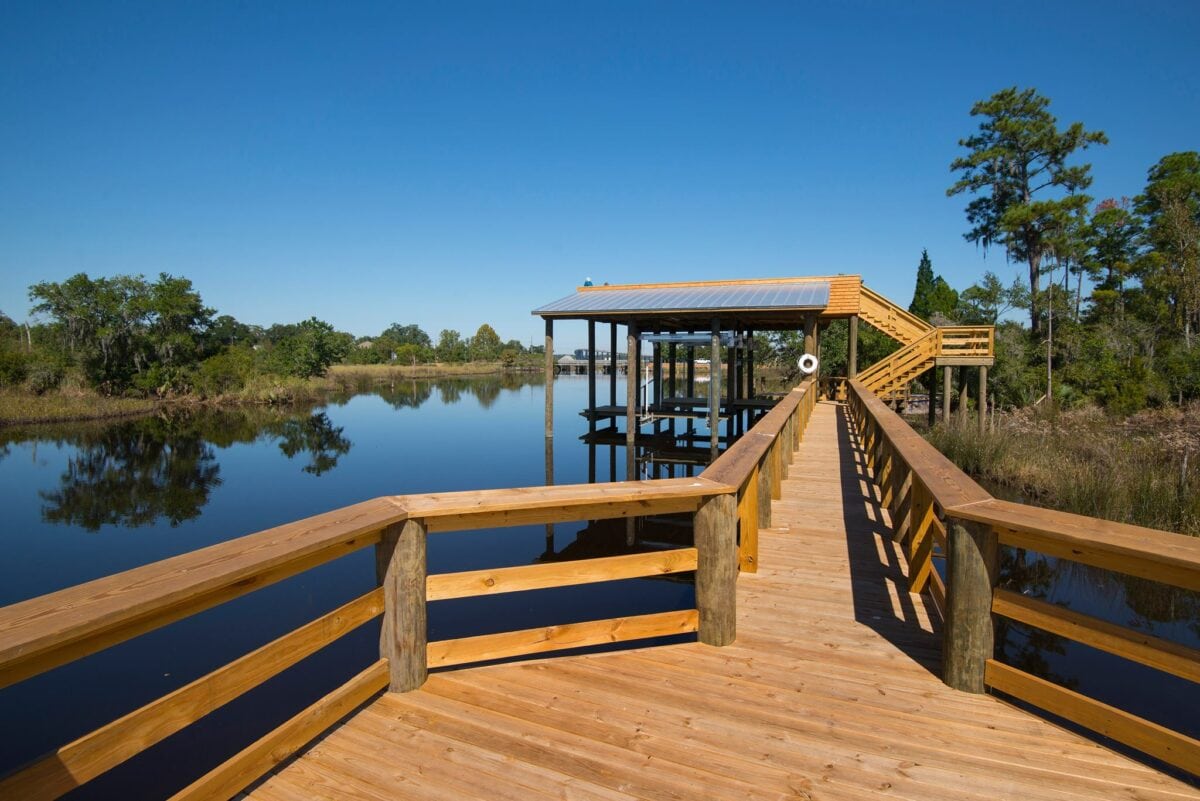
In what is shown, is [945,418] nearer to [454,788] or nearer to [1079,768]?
[1079,768]

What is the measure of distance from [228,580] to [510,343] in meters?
129

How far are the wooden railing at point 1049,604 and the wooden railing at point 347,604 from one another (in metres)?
1.02

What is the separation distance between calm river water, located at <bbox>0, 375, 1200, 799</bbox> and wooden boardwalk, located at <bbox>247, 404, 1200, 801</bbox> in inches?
157

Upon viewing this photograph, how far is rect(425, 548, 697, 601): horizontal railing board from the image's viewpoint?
2850 mm

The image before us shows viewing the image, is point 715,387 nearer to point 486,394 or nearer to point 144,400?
point 144,400

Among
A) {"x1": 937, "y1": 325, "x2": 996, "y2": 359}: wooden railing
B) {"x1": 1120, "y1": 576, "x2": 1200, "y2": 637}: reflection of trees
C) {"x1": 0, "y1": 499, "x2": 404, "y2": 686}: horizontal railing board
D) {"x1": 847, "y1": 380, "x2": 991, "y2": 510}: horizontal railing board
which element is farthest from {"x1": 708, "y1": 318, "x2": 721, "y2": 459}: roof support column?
{"x1": 0, "y1": 499, "x2": 404, "y2": 686}: horizontal railing board

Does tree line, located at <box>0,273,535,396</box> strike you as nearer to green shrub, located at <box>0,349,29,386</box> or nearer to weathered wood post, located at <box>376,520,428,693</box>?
green shrub, located at <box>0,349,29,386</box>

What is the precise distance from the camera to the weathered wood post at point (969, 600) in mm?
2758

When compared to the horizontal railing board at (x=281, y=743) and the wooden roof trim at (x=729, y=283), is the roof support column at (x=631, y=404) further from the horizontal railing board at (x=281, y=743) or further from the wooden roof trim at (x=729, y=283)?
the horizontal railing board at (x=281, y=743)

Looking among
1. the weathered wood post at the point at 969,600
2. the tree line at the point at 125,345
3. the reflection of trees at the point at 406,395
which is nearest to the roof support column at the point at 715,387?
the weathered wood post at the point at 969,600

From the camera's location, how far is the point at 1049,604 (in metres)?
2.42

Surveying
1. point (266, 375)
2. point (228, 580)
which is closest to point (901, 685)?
point (228, 580)

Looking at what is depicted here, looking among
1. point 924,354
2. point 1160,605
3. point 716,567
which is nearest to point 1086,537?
point 716,567

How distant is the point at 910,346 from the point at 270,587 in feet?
56.8
